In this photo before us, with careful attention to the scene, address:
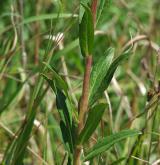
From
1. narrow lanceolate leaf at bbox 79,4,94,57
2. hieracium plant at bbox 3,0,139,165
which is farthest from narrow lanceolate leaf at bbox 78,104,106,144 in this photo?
narrow lanceolate leaf at bbox 79,4,94,57

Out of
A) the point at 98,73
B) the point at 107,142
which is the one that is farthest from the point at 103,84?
the point at 107,142

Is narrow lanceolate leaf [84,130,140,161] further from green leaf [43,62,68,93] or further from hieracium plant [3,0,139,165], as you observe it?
green leaf [43,62,68,93]

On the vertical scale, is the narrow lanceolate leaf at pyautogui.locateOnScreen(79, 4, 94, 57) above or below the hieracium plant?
above

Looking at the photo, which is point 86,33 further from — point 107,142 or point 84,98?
point 107,142

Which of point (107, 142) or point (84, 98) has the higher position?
point (84, 98)

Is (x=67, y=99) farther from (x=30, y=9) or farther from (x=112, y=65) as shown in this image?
(x=30, y=9)

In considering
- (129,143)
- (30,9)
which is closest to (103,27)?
(30,9)
